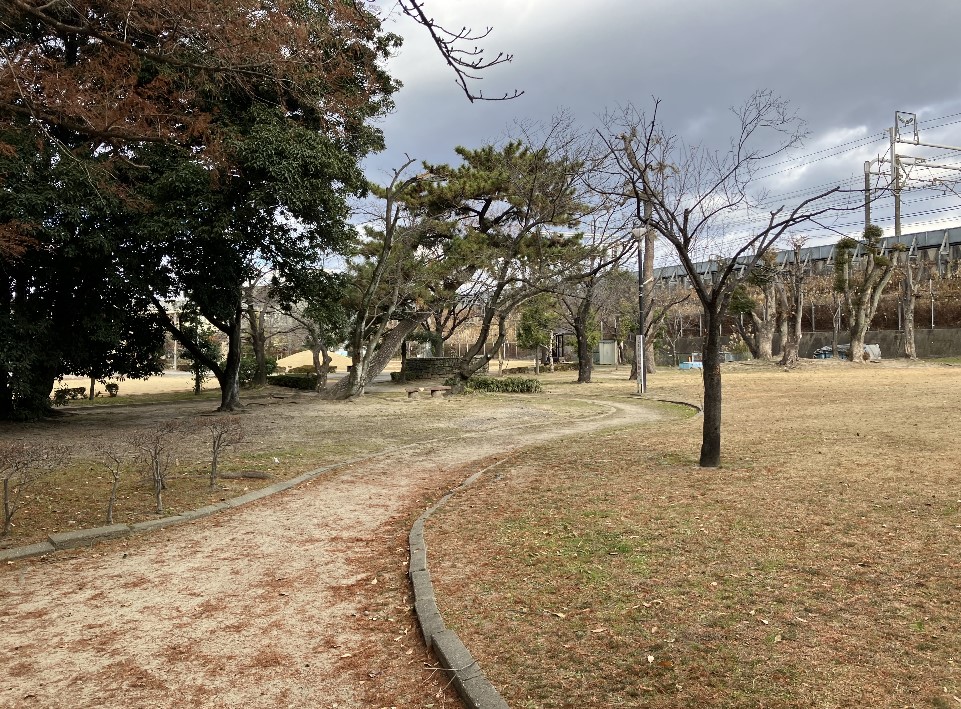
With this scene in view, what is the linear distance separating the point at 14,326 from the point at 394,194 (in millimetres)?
9498

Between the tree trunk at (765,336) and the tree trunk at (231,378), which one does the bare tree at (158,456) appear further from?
the tree trunk at (765,336)

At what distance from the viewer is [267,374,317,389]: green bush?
26.6 metres

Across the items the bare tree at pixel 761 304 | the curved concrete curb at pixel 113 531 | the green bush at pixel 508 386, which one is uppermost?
the bare tree at pixel 761 304

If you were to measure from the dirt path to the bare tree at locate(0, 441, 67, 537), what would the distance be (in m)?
0.85

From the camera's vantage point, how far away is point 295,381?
27141 mm

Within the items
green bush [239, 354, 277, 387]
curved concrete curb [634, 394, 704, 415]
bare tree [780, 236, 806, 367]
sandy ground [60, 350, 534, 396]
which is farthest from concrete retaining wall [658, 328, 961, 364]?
green bush [239, 354, 277, 387]

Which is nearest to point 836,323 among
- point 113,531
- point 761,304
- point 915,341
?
point 915,341

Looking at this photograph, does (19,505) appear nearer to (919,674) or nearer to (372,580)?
(372,580)

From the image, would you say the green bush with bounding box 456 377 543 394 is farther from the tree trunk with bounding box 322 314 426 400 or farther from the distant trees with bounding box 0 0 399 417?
the distant trees with bounding box 0 0 399 417

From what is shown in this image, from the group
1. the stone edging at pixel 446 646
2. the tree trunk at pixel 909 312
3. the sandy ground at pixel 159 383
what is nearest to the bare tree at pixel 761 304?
the tree trunk at pixel 909 312

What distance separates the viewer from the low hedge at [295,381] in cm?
2661

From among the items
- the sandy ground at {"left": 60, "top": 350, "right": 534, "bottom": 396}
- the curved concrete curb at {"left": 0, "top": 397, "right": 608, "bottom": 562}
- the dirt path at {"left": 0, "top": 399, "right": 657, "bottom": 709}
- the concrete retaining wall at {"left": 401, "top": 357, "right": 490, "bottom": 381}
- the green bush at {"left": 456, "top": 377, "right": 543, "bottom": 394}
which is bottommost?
the dirt path at {"left": 0, "top": 399, "right": 657, "bottom": 709}

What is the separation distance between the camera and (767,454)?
7.57 meters

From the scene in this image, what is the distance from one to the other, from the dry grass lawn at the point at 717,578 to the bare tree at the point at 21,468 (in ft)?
11.4
